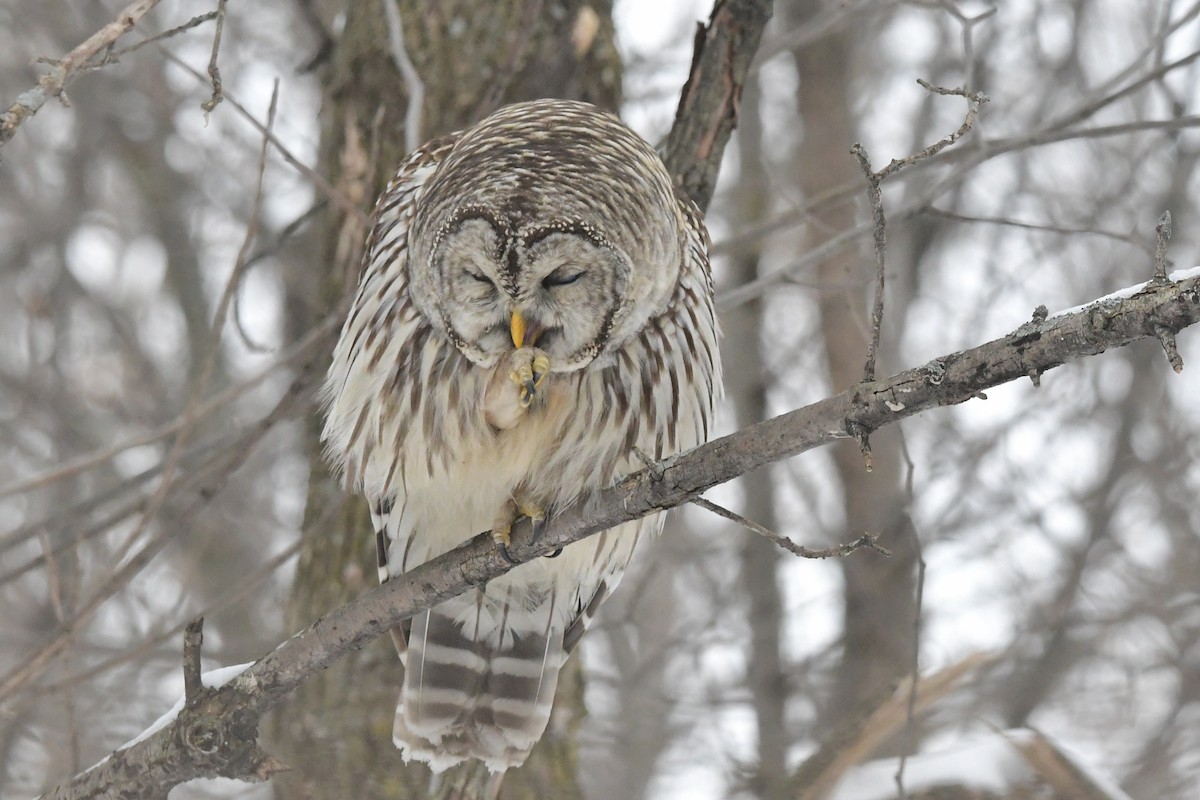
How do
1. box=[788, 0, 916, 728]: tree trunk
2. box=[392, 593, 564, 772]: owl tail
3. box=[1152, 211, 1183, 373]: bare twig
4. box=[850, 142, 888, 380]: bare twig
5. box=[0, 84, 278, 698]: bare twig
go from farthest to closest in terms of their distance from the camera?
box=[788, 0, 916, 728]: tree trunk → box=[392, 593, 564, 772]: owl tail → box=[0, 84, 278, 698]: bare twig → box=[850, 142, 888, 380]: bare twig → box=[1152, 211, 1183, 373]: bare twig

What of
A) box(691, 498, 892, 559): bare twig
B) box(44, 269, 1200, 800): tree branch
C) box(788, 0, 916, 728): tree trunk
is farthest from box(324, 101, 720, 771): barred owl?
box(788, 0, 916, 728): tree trunk

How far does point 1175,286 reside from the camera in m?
1.97

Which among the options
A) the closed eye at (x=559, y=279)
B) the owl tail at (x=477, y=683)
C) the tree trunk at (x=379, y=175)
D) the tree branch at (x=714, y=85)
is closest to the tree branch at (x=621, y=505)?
the closed eye at (x=559, y=279)

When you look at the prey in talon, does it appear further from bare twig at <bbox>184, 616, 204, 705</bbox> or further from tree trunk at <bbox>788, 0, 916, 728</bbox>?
tree trunk at <bbox>788, 0, 916, 728</bbox>

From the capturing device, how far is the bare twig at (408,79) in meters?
4.66

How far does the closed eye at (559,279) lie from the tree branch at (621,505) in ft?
2.15

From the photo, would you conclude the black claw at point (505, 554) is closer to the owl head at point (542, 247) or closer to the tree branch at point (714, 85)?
the owl head at point (542, 247)

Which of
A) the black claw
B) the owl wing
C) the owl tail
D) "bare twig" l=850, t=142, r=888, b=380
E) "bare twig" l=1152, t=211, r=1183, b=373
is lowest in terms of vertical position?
"bare twig" l=1152, t=211, r=1183, b=373

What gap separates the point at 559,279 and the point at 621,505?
3.03ft

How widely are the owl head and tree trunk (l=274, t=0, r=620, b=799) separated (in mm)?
946

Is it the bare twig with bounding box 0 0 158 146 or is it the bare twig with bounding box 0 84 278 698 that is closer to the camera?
the bare twig with bounding box 0 0 158 146

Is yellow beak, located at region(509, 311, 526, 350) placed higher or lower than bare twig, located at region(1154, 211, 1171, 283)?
higher

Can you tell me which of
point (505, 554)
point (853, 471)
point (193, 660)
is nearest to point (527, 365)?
point (505, 554)

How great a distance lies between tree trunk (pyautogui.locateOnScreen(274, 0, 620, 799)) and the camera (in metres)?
4.68
